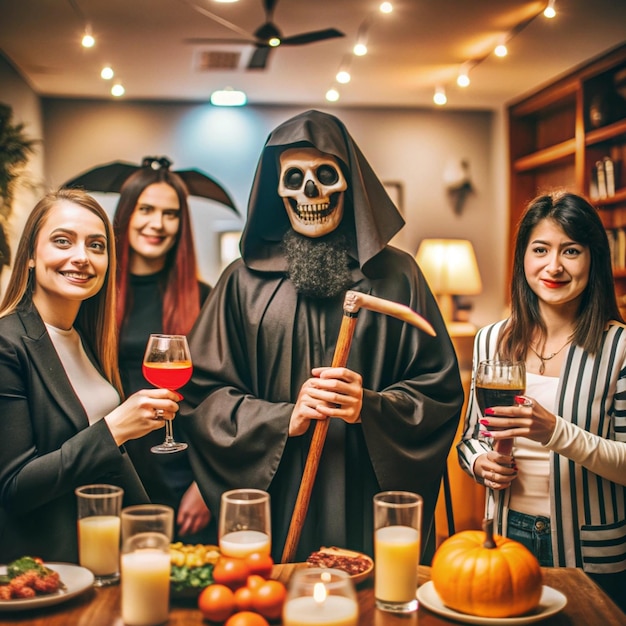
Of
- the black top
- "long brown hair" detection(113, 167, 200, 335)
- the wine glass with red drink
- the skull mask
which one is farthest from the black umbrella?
the wine glass with red drink

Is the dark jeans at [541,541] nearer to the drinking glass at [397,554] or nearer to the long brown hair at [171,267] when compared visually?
the drinking glass at [397,554]

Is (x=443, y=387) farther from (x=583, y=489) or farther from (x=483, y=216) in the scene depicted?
(x=483, y=216)

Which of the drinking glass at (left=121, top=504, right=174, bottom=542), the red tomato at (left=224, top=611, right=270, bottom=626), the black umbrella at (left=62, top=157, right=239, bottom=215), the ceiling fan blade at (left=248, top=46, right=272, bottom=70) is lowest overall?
the red tomato at (left=224, top=611, right=270, bottom=626)

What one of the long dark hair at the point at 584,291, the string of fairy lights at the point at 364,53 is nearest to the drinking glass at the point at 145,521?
the long dark hair at the point at 584,291

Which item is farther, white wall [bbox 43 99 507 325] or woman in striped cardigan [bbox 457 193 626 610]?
white wall [bbox 43 99 507 325]

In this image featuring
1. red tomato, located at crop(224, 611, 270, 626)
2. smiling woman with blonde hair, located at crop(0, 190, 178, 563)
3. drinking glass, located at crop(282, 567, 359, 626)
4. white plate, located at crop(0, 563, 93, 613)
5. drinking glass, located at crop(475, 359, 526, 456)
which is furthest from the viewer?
smiling woman with blonde hair, located at crop(0, 190, 178, 563)

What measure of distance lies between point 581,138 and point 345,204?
7.86 ft

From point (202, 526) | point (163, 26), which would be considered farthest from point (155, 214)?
point (163, 26)

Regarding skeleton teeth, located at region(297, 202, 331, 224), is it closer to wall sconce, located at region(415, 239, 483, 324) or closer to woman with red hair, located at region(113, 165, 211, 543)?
woman with red hair, located at region(113, 165, 211, 543)

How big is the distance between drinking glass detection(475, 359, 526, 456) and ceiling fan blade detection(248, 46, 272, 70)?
9.06ft

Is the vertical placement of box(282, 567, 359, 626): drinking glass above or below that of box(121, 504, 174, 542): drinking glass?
below

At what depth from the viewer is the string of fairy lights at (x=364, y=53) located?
368 cm

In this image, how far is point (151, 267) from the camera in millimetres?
2992

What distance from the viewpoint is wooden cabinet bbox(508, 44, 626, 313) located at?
162 inches
